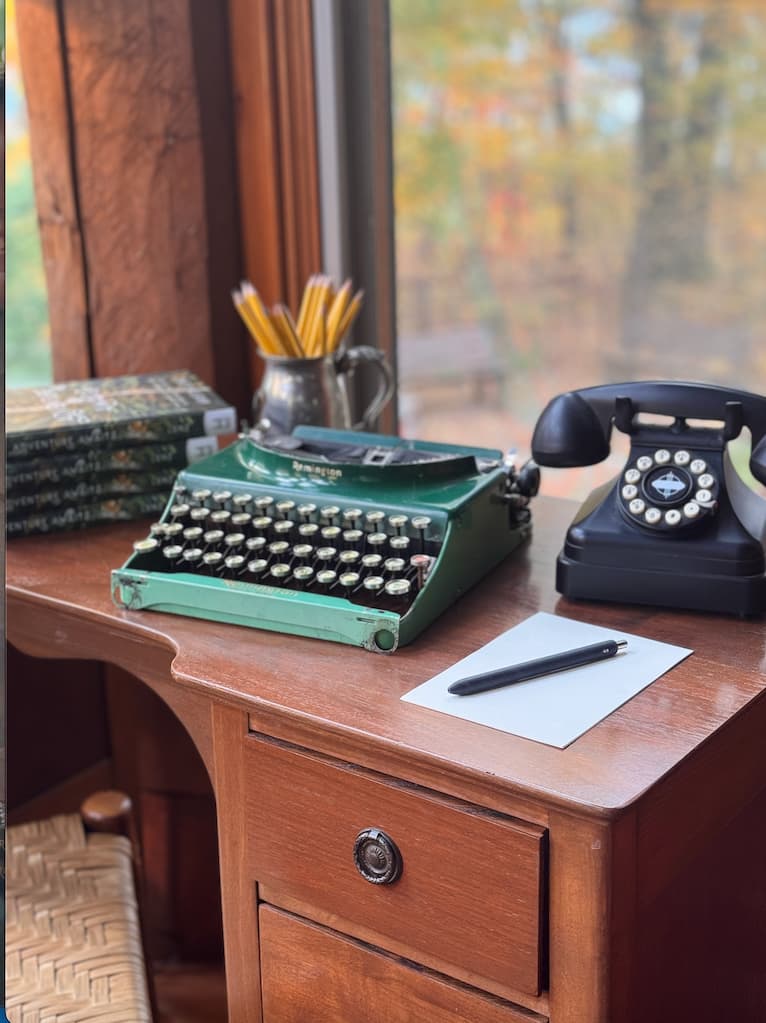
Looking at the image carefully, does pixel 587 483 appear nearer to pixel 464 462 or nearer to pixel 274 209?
pixel 274 209

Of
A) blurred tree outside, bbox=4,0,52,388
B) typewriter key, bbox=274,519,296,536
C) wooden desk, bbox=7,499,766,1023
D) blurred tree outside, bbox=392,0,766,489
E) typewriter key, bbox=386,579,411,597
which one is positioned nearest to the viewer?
wooden desk, bbox=7,499,766,1023

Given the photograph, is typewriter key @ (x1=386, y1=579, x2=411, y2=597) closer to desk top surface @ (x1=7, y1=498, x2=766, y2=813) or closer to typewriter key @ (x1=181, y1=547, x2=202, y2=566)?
desk top surface @ (x1=7, y1=498, x2=766, y2=813)

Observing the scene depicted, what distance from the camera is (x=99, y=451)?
4.86ft

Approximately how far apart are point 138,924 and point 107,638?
0.34m

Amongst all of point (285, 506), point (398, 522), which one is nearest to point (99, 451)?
point (285, 506)

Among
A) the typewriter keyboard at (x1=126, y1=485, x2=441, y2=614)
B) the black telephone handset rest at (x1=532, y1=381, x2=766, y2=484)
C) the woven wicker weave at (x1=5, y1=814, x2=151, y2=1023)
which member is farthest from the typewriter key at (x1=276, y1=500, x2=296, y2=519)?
the woven wicker weave at (x1=5, y1=814, x2=151, y2=1023)

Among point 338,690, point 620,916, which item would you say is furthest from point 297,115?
point 620,916

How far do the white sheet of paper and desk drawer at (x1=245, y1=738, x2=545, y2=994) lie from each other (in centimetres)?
8

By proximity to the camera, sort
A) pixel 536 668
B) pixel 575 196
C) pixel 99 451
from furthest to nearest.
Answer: pixel 575 196, pixel 99 451, pixel 536 668

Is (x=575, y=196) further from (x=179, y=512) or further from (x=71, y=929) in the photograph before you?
(x=71, y=929)

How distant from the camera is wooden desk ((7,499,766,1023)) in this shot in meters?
0.91

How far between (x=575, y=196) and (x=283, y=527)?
7.94ft

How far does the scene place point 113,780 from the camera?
204cm

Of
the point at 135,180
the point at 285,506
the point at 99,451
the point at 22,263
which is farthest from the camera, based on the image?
the point at 22,263
